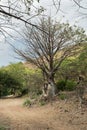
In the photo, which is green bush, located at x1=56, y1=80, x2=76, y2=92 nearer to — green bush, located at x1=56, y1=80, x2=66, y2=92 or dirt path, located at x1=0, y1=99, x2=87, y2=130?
green bush, located at x1=56, y1=80, x2=66, y2=92

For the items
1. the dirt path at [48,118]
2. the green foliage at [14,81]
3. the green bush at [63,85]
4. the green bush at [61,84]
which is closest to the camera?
the dirt path at [48,118]

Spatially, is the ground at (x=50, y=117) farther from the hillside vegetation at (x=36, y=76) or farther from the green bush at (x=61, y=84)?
the green bush at (x=61, y=84)

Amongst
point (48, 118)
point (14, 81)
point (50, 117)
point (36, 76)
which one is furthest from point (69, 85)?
point (48, 118)

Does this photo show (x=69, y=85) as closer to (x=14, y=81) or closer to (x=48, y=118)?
(x=14, y=81)

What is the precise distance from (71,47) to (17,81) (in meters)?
11.1

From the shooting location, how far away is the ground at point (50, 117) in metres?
16.2

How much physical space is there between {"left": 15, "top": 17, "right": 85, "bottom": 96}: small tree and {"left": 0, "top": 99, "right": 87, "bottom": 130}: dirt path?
150 inches

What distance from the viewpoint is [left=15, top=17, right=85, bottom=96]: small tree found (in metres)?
25.5

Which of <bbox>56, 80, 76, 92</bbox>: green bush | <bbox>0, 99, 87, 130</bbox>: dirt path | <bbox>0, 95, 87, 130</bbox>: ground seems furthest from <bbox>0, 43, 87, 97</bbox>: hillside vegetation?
<bbox>0, 99, 87, 130</bbox>: dirt path

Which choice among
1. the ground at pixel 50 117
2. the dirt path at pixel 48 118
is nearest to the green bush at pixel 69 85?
the ground at pixel 50 117

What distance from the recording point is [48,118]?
61.7 feet

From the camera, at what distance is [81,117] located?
59.3 ft

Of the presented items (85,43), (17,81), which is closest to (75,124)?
(85,43)

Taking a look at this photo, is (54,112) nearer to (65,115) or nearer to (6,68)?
(65,115)
